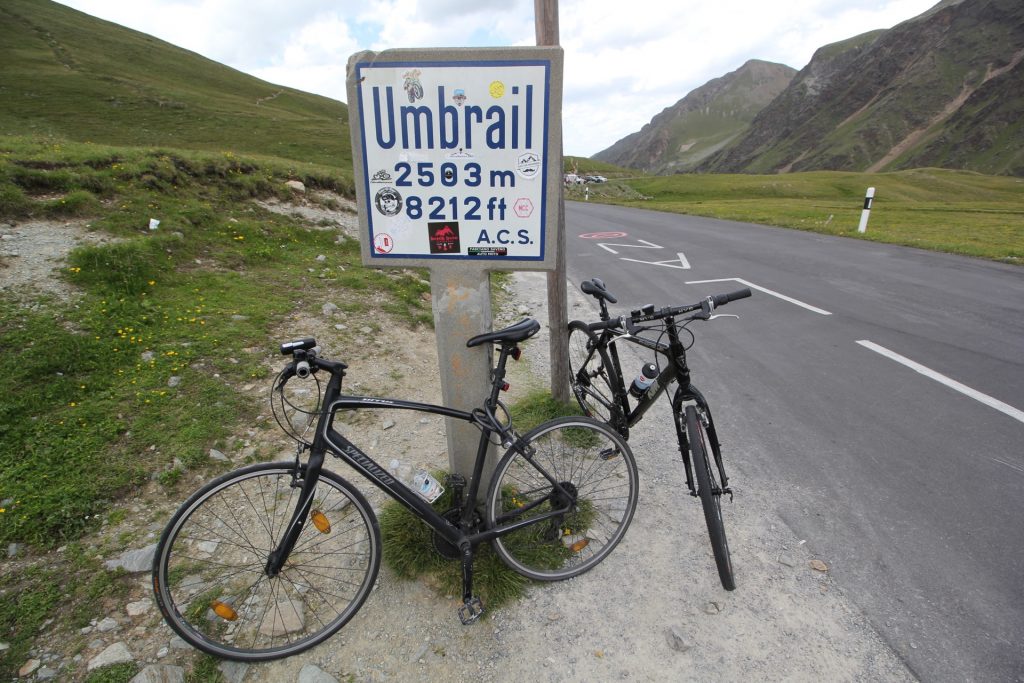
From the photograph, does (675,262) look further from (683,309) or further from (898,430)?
(683,309)

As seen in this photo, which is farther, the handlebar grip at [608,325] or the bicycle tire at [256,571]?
the handlebar grip at [608,325]

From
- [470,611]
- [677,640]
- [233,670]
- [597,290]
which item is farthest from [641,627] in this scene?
[597,290]

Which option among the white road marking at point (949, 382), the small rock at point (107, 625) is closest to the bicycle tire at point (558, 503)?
the small rock at point (107, 625)

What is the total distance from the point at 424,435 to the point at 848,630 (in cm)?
321

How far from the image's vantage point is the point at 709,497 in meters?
2.84

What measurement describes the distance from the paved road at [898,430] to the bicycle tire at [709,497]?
679mm

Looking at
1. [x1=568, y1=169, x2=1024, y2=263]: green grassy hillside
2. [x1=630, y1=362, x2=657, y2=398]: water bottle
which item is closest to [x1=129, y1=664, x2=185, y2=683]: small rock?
[x1=630, y1=362, x2=657, y2=398]: water bottle

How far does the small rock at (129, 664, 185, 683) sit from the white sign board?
2215mm

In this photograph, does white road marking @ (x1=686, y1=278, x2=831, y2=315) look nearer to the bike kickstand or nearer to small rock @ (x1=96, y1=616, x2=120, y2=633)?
the bike kickstand

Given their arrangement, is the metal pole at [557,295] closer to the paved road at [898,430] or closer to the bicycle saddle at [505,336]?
the bicycle saddle at [505,336]

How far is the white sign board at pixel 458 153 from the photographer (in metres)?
2.31

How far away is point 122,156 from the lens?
899 centimetres

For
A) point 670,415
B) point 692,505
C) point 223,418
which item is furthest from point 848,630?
point 223,418

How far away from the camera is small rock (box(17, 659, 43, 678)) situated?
2207mm
